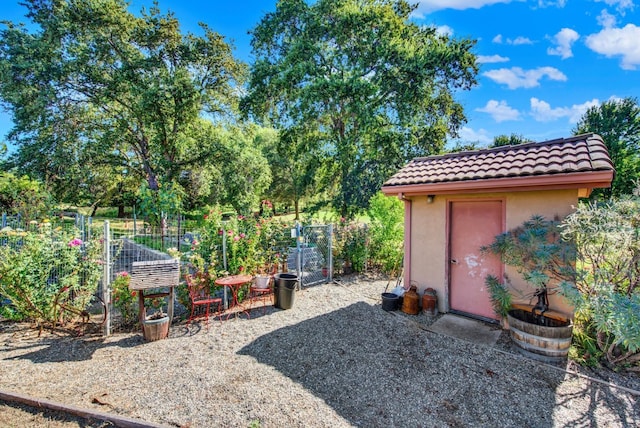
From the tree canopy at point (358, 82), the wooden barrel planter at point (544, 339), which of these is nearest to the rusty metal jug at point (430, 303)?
the wooden barrel planter at point (544, 339)

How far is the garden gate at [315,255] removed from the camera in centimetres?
846

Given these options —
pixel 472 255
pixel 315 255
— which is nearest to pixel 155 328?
pixel 315 255

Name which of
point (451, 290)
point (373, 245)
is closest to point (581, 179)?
point (451, 290)

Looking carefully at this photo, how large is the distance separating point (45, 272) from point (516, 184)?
7724mm

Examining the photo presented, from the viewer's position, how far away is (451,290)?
5.93m

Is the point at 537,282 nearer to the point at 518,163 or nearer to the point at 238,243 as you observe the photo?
the point at 518,163

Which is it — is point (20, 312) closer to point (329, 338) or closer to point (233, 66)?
point (329, 338)

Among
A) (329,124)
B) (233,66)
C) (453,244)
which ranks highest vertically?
(233,66)

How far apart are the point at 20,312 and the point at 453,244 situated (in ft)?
25.3

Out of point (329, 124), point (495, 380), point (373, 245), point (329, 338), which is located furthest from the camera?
point (329, 124)

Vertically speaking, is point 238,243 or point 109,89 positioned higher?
point 109,89

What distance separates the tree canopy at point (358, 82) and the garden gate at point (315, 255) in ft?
18.0

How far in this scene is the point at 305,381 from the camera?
3744 mm

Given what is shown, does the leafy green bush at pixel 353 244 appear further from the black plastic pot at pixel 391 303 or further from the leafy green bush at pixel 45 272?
the leafy green bush at pixel 45 272
